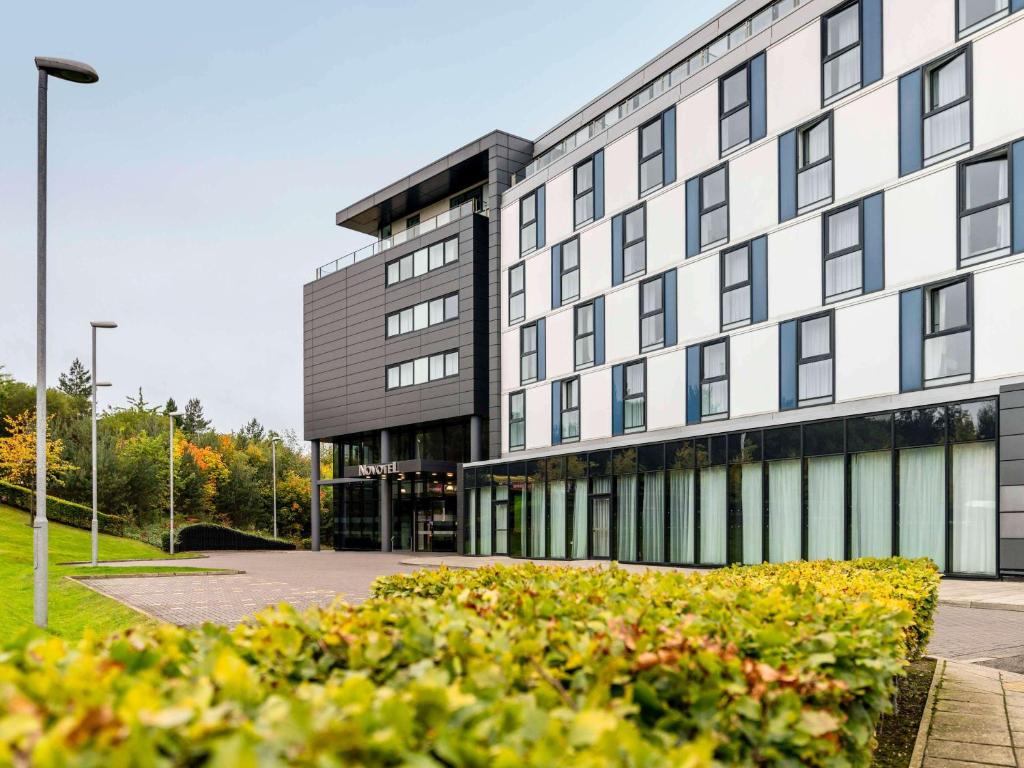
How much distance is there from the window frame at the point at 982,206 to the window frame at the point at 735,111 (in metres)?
7.75

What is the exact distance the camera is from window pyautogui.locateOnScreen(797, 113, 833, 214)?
26.6 m

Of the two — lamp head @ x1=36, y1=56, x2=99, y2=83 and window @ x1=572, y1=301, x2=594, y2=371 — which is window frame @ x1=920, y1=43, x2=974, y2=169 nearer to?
window @ x1=572, y1=301, x2=594, y2=371

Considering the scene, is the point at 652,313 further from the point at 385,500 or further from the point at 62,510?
the point at 62,510

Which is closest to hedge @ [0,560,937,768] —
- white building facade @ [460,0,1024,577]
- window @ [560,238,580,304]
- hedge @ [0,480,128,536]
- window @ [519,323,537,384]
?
white building facade @ [460,0,1024,577]

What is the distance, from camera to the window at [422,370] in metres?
44.0

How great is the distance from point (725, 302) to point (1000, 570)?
12.0m

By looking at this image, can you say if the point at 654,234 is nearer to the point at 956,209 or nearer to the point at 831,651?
the point at 956,209

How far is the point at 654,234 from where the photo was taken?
108 feet

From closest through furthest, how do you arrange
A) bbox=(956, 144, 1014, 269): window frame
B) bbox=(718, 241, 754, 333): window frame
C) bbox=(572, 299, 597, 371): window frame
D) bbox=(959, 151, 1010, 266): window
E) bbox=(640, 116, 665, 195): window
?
bbox=(956, 144, 1014, 269): window frame → bbox=(959, 151, 1010, 266): window → bbox=(718, 241, 754, 333): window frame → bbox=(640, 116, 665, 195): window → bbox=(572, 299, 597, 371): window frame

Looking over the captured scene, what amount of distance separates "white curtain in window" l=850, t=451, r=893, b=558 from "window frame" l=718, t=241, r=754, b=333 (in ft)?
20.6

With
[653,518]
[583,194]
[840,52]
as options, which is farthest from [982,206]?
[583,194]

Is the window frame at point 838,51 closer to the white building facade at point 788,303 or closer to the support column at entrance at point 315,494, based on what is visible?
the white building facade at point 788,303

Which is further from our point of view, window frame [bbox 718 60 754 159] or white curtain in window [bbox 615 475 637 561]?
white curtain in window [bbox 615 475 637 561]

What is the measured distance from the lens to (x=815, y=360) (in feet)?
86.4
